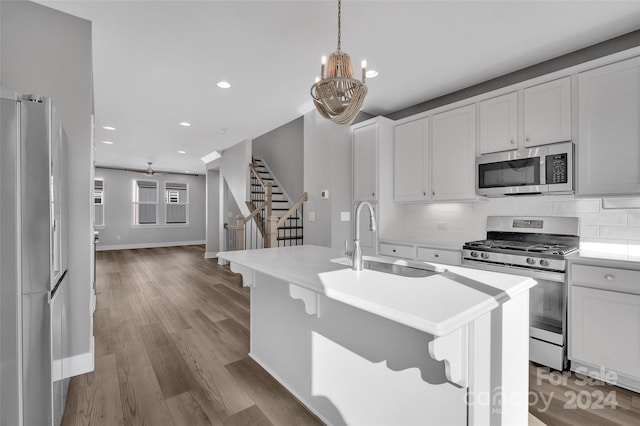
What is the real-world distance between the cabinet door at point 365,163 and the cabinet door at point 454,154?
0.67m

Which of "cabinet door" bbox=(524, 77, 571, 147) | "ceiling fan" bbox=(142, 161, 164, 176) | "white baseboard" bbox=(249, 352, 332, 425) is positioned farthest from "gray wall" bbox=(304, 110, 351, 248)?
"ceiling fan" bbox=(142, 161, 164, 176)

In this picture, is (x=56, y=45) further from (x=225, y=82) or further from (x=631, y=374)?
(x=631, y=374)

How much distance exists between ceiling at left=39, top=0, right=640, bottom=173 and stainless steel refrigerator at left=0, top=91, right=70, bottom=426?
1.25 m

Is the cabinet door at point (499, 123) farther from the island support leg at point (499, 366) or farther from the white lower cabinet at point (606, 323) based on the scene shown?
the island support leg at point (499, 366)

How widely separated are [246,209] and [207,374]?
13.7 feet

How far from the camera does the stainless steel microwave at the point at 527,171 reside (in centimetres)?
242

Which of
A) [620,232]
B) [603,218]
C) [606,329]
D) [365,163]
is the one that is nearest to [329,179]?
[365,163]

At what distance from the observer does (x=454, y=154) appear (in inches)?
124

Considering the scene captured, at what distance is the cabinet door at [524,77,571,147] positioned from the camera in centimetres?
242

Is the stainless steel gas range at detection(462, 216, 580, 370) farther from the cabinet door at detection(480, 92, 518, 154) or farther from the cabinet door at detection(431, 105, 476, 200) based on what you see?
the cabinet door at detection(480, 92, 518, 154)

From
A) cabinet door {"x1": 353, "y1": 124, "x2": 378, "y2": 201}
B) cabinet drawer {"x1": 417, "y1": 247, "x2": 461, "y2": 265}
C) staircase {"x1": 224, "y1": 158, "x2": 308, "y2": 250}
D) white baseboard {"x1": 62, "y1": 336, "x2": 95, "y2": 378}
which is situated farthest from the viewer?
staircase {"x1": 224, "y1": 158, "x2": 308, "y2": 250}

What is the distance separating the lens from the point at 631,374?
1.98 m

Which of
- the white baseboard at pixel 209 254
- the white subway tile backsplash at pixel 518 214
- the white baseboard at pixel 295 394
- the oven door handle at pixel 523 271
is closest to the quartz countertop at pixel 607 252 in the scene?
the white subway tile backsplash at pixel 518 214

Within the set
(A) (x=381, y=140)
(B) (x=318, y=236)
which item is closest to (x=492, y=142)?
(A) (x=381, y=140)
